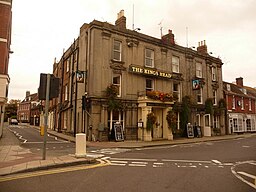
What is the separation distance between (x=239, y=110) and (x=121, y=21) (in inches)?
898

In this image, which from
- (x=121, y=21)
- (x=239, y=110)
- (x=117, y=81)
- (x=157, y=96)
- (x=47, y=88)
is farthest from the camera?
(x=239, y=110)

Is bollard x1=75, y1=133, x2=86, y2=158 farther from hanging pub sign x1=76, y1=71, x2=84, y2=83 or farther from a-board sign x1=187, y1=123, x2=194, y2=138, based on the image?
a-board sign x1=187, y1=123, x2=194, y2=138

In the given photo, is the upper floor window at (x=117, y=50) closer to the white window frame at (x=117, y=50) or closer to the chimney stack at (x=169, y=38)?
the white window frame at (x=117, y=50)

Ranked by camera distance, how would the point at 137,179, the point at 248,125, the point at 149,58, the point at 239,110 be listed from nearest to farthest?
1. the point at 137,179
2. the point at 149,58
3. the point at 239,110
4. the point at 248,125

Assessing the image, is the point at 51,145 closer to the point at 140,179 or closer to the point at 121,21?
the point at 140,179

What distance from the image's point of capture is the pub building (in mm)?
19547

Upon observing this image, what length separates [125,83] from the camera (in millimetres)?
21047

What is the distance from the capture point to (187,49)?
2702cm

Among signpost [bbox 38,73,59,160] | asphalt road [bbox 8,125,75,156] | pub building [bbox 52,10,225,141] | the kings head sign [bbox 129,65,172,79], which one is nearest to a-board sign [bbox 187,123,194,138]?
pub building [bbox 52,10,225,141]

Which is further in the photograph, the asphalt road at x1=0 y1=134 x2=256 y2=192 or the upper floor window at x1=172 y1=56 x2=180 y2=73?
the upper floor window at x1=172 y1=56 x2=180 y2=73

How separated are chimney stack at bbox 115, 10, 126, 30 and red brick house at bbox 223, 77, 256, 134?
18.4 meters

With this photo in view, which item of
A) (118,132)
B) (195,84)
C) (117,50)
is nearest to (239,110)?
(195,84)

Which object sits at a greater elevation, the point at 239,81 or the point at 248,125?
the point at 239,81

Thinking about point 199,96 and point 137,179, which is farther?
point 199,96
